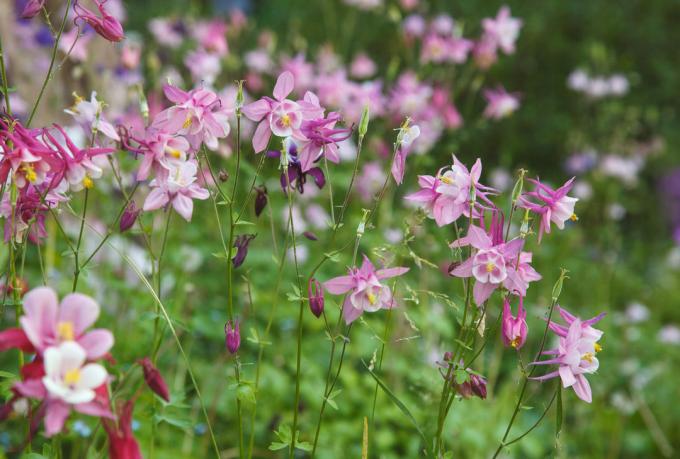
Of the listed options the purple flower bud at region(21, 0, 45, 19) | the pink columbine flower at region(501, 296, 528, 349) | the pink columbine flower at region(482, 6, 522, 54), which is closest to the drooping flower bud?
the pink columbine flower at region(501, 296, 528, 349)

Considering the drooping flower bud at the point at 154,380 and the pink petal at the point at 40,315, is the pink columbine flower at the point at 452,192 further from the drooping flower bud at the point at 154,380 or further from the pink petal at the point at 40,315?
the pink petal at the point at 40,315

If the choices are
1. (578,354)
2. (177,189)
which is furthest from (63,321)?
(578,354)

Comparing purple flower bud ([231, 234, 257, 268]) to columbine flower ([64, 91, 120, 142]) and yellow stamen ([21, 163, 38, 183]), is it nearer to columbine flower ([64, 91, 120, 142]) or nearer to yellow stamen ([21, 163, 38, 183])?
columbine flower ([64, 91, 120, 142])

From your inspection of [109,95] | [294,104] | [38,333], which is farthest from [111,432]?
[109,95]

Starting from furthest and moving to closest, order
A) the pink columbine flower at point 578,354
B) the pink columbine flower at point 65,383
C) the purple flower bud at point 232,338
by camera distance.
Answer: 1. the purple flower bud at point 232,338
2. the pink columbine flower at point 578,354
3. the pink columbine flower at point 65,383

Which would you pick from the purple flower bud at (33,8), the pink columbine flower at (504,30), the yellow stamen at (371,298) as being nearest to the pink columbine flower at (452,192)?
the yellow stamen at (371,298)

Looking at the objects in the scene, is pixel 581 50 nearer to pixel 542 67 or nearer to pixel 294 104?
pixel 542 67

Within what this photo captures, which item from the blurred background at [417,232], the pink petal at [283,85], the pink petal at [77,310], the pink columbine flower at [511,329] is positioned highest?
the pink petal at [283,85]
